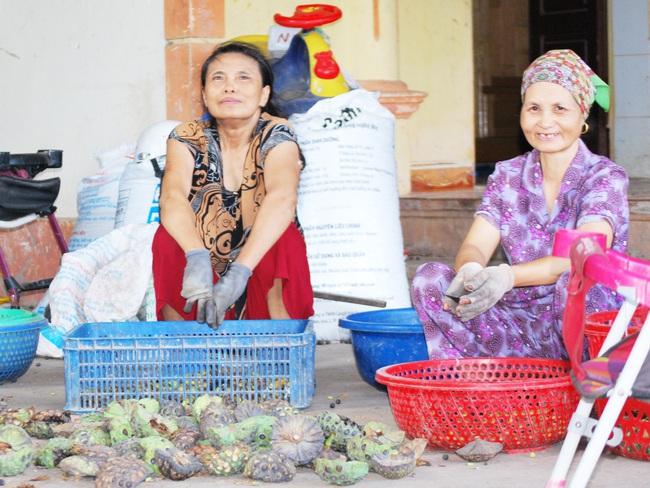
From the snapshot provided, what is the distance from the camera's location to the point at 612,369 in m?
1.90

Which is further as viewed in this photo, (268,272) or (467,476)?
(268,272)

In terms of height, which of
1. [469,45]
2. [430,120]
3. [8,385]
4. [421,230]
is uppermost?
[469,45]

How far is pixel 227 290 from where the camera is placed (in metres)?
3.23

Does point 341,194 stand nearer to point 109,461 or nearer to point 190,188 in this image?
point 190,188

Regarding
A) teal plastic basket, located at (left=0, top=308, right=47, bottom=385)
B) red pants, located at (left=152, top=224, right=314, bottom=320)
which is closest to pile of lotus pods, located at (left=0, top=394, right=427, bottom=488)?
red pants, located at (left=152, top=224, right=314, bottom=320)

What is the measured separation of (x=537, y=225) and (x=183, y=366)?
1.17 meters

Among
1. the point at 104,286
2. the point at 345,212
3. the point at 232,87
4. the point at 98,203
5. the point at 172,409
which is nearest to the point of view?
the point at 172,409

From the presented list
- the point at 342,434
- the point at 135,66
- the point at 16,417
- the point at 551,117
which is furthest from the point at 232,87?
the point at 135,66

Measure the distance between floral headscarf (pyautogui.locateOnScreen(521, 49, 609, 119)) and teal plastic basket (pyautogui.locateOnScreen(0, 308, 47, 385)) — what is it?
1895 mm

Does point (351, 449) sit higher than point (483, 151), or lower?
lower

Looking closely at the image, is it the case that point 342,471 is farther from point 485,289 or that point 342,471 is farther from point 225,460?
point 485,289

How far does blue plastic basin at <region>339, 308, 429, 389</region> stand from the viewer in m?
3.39

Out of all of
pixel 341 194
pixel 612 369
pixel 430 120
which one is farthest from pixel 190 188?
pixel 430 120

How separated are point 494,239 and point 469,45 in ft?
11.7
